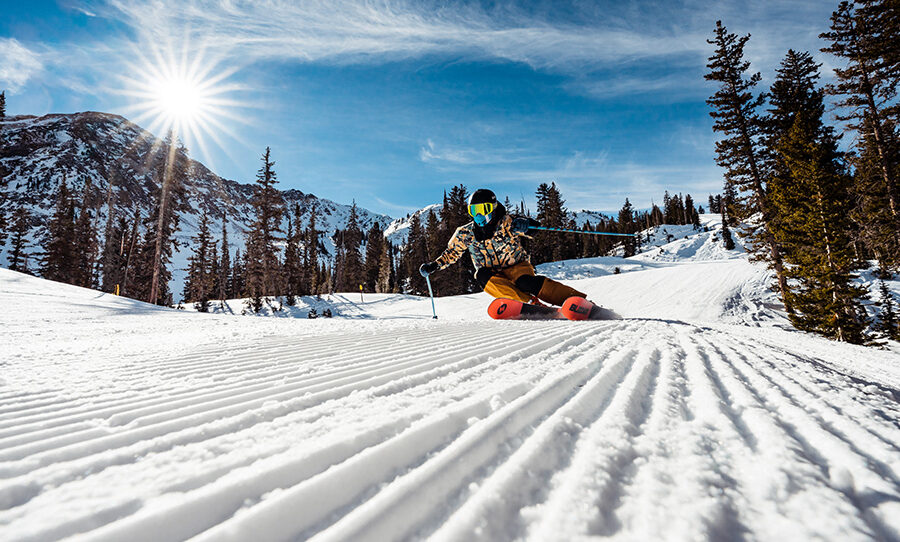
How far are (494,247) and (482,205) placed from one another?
87 centimetres

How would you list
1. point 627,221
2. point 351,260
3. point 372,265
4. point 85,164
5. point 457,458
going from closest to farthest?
point 457,458, point 351,260, point 372,265, point 627,221, point 85,164

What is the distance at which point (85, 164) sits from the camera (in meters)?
102

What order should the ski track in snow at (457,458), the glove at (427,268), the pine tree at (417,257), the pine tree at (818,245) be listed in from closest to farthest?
the ski track in snow at (457,458)
the glove at (427,268)
the pine tree at (818,245)
the pine tree at (417,257)

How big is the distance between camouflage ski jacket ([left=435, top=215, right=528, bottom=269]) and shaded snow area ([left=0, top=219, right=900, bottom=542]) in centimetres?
463

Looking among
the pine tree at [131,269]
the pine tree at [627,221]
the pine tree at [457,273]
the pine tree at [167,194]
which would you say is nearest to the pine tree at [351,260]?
the pine tree at [457,273]

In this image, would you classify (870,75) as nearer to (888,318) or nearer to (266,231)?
(888,318)

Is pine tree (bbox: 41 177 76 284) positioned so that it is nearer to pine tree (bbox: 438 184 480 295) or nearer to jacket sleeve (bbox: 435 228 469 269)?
pine tree (bbox: 438 184 480 295)

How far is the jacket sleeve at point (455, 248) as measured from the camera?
7.29 metres

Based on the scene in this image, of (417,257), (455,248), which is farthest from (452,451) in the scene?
(417,257)

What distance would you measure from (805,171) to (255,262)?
2965cm

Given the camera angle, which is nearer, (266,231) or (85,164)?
(266,231)

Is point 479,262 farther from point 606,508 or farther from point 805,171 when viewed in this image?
point 805,171

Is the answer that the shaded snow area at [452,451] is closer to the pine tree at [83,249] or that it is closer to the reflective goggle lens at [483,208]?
the reflective goggle lens at [483,208]

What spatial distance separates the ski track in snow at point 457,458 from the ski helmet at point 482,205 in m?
5.12
